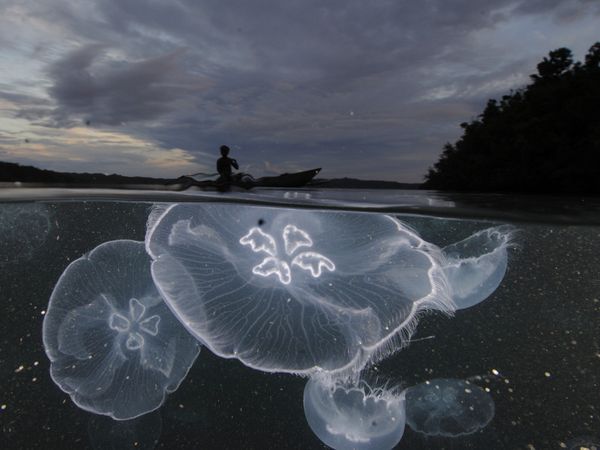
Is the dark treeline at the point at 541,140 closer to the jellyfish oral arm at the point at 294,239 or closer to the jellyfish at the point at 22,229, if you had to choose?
the jellyfish oral arm at the point at 294,239

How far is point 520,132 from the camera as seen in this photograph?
9.97 m

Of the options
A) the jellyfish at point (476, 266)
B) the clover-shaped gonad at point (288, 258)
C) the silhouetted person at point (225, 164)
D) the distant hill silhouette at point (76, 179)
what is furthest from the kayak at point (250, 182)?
the jellyfish at point (476, 266)

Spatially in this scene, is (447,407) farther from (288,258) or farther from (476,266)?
(288,258)

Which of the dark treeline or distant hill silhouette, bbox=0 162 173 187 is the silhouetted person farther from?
the dark treeline

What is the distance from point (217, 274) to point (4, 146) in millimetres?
3245

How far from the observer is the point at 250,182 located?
6.34 meters

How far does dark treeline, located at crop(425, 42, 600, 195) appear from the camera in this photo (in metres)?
8.56

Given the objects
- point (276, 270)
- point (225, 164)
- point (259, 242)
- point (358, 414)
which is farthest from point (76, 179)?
point (358, 414)

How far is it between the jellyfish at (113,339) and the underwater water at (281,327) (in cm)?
2

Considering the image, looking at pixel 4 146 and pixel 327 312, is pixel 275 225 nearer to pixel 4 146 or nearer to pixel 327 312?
pixel 327 312

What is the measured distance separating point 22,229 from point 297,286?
760cm

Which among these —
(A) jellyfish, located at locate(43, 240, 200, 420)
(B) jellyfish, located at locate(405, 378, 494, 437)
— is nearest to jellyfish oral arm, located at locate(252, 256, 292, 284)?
(A) jellyfish, located at locate(43, 240, 200, 420)

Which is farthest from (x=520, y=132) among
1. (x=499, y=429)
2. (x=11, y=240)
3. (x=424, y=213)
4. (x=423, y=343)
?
(x=11, y=240)

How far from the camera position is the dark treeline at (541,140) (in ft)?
28.1
